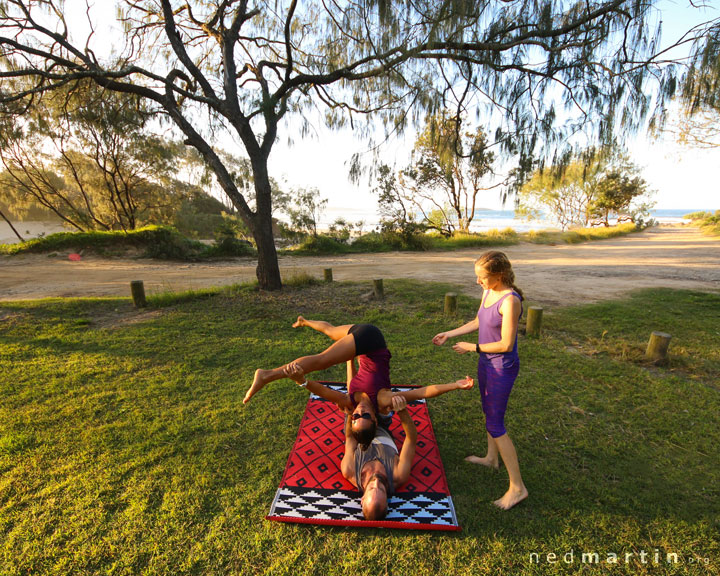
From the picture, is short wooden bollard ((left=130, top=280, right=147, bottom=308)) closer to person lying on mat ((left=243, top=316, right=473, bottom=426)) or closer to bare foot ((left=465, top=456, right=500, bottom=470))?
person lying on mat ((left=243, top=316, right=473, bottom=426))

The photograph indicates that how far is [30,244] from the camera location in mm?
12531

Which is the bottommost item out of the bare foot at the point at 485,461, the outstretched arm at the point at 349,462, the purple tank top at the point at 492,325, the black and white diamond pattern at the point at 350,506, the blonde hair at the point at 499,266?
the bare foot at the point at 485,461

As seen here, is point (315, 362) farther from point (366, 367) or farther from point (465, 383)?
point (465, 383)

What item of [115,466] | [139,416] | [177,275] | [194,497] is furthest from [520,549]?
[177,275]

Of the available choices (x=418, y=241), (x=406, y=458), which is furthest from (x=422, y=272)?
(x=406, y=458)

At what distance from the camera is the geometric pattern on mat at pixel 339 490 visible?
2160mm

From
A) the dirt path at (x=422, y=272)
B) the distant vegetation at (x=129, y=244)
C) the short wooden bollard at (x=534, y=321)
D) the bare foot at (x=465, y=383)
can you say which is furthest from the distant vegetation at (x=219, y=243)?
the bare foot at (x=465, y=383)

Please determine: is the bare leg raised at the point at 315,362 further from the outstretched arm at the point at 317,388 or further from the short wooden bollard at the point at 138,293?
the short wooden bollard at the point at 138,293

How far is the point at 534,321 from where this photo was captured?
5180 millimetres

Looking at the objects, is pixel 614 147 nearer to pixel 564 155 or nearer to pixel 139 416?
pixel 564 155

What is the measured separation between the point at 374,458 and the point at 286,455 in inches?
33.4

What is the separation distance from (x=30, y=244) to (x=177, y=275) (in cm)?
737

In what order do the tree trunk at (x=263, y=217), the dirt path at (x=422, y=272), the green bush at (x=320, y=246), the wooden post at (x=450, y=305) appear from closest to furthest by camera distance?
the wooden post at (x=450, y=305)
the tree trunk at (x=263, y=217)
the dirt path at (x=422, y=272)
the green bush at (x=320, y=246)

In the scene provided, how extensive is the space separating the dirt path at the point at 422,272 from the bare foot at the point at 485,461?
5.21m
